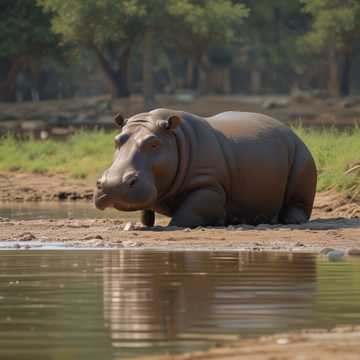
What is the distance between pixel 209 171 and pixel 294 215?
145 cm

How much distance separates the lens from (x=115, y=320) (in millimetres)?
8266

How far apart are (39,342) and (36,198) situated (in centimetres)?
1566

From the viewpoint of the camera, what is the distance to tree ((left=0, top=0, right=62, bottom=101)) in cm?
5769

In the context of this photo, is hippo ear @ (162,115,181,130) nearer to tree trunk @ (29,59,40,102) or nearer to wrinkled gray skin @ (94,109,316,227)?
wrinkled gray skin @ (94,109,316,227)

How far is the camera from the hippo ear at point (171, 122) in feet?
50.3

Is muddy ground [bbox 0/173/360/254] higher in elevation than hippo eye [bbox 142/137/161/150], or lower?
lower

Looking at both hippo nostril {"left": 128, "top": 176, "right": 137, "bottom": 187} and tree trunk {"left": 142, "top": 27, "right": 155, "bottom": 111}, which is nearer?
hippo nostril {"left": 128, "top": 176, "right": 137, "bottom": 187}

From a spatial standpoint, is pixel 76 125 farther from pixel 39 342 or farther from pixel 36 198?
pixel 39 342

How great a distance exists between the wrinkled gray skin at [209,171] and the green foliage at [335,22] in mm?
40016

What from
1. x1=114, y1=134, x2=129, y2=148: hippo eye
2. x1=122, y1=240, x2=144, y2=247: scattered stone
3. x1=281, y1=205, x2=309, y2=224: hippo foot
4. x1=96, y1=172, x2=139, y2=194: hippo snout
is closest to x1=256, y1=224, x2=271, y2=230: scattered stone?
x1=281, y1=205, x2=309, y2=224: hippo foot

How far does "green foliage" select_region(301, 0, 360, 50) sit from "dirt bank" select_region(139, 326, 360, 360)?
49.3 m

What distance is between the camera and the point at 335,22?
187 ft

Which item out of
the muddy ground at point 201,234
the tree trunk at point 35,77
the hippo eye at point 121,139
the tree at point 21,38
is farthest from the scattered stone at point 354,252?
the tree trunk at point 35,77

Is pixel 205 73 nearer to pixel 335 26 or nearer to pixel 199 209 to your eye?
pixel 335 26
